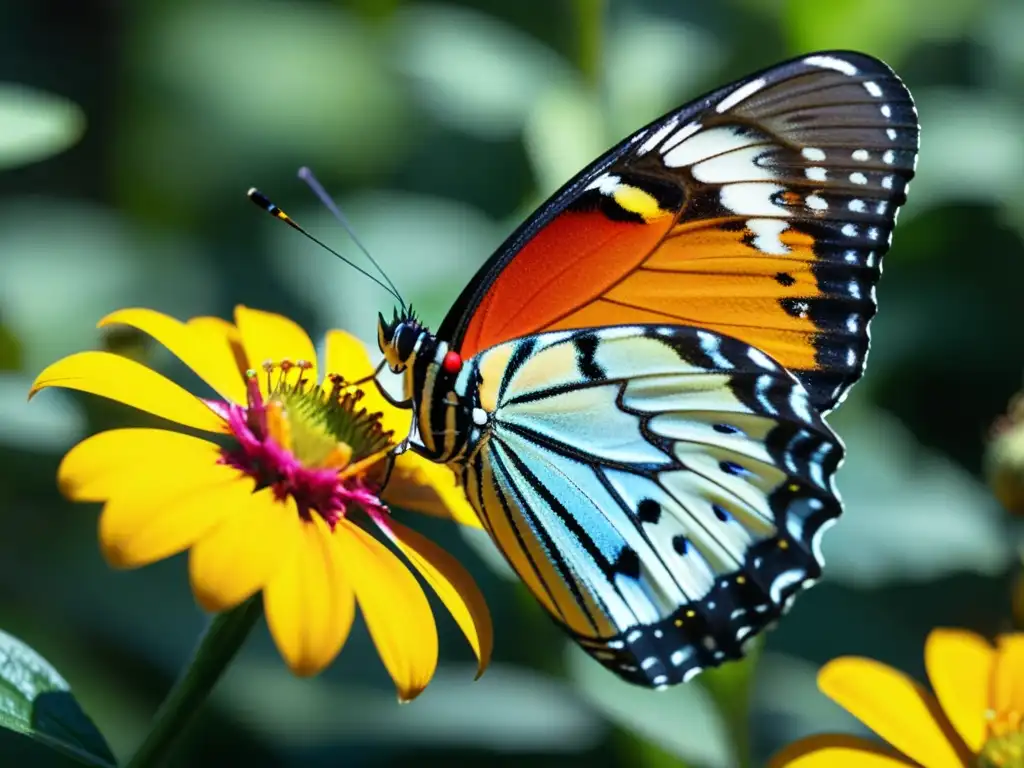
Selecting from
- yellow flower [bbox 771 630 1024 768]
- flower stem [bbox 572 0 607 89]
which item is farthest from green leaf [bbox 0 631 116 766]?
flower stem [bbox 572 0 607 89]

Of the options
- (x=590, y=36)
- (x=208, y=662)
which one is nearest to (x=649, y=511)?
(x=208, y=662)

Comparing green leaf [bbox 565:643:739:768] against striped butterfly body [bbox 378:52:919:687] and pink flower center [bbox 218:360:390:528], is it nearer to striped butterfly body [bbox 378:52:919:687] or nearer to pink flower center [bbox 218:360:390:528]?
striped butterfly body [bbox 378:52:919:687]

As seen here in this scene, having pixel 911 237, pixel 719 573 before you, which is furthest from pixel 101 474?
pixel 911 237

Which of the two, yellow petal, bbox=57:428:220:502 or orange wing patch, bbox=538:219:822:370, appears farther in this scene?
orange wing patch, bbox=538:219:822:370

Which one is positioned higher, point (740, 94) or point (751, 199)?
point (740, 94)

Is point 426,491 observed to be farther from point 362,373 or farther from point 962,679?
point 962,679

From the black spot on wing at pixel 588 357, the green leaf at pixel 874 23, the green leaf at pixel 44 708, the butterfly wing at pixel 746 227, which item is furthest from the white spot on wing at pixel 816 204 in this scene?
the green leaf at pixel 44 708
